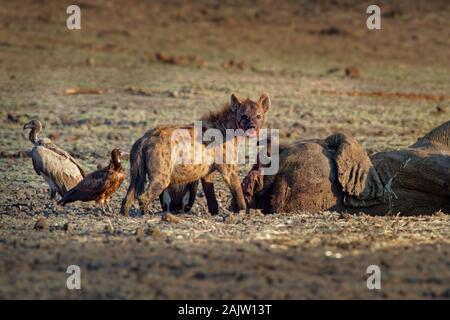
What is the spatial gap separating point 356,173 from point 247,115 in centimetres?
91

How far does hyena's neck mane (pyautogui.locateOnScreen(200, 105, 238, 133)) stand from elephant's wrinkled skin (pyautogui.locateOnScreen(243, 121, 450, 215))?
378mm

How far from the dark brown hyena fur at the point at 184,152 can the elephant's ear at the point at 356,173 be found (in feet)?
2.15

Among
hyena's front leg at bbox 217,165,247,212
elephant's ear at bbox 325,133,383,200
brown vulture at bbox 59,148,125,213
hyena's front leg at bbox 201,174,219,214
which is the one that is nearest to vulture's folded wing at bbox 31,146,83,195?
brown vulture at bbox 59,148,125,213

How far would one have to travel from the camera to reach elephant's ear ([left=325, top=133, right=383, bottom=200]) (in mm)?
8812

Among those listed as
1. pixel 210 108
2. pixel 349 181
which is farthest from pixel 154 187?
pixel 210 108

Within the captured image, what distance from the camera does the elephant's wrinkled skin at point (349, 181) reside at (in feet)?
28.5

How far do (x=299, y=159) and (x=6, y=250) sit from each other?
2670 mm

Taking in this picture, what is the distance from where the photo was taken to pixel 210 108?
14664mm

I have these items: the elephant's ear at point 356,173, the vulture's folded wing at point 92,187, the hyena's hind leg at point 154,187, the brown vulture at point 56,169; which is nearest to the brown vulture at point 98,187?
the vulture's folded wing at point 92,187

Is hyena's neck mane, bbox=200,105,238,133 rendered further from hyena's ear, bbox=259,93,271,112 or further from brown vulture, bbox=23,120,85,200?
brown vulture, bbox=23,120,85,200

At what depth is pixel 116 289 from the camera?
6.05 meters

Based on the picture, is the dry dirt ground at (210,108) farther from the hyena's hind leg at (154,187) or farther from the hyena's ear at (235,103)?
the hyena's ear at (235,103)

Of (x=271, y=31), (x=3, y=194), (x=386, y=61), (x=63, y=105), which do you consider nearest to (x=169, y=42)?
(x=271, y=31)

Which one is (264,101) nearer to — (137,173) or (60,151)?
(137,173)
